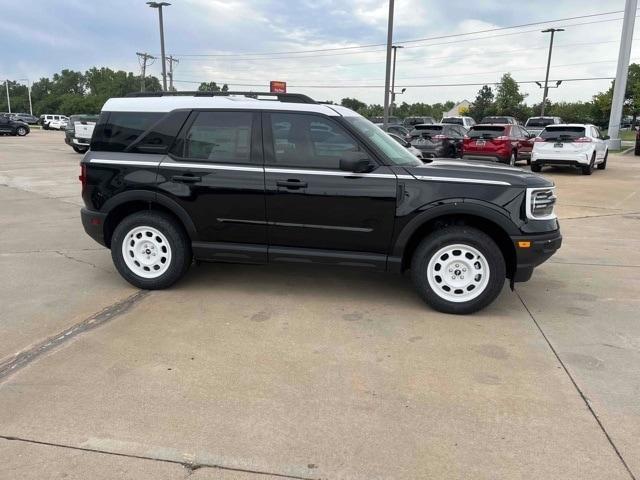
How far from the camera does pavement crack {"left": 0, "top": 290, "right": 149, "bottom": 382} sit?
3611mm

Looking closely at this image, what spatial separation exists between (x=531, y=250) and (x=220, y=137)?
2.93 meters

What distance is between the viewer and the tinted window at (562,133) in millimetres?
16500

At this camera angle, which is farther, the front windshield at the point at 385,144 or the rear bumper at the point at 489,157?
the rear bumper at the point at 489,157

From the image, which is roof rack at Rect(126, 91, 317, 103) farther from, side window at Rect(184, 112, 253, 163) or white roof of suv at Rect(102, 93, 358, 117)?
side window at Rect(184, 112, 253, 163)

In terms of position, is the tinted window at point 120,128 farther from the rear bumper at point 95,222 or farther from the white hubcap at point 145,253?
the white hubcap at point 145,253

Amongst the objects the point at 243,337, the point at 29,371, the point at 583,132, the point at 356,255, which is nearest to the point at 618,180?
the point at 583,132

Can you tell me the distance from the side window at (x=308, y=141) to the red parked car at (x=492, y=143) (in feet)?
42.8

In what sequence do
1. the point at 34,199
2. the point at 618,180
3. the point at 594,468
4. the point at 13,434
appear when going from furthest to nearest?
1. the point at 618,180
2. the point at 34,199
3. the point at 13,434
4. the point at 594,468

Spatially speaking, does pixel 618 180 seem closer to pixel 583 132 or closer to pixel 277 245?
pixel 583 132

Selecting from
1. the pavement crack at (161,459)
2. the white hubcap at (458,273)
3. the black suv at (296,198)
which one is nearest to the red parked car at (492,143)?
the black suv at (296,198)

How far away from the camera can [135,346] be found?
3934 mm

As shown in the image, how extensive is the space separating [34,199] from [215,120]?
24.0 ft

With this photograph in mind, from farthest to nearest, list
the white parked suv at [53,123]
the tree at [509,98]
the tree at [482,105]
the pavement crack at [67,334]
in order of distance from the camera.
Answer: the tree at [482,105] < the tree at [509,98] < the white parked suv at [53,123] < the pavement crack at [67,334]

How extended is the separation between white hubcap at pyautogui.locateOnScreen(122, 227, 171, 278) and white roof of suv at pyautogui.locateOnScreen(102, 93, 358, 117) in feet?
3.83
